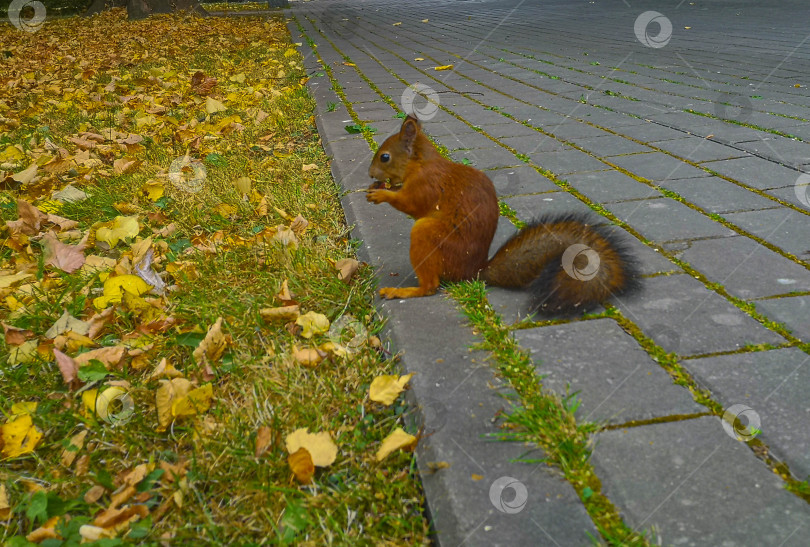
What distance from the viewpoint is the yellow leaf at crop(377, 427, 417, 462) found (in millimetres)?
1587

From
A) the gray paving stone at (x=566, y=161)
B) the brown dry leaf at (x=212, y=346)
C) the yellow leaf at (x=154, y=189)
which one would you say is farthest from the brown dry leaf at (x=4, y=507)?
the gray paving stone at (x=566, y=161)

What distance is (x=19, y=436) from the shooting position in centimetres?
180

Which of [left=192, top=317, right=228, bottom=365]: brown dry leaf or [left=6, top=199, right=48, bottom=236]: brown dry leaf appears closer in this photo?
[left=192, top=317, right=228, bottom=365]: brown dry leaf

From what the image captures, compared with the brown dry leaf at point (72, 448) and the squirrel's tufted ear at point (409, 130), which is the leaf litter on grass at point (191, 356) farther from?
the squirrel's tufted ear at point (409, 130)

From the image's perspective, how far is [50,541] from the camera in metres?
1.45

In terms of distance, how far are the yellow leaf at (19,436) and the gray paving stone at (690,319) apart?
2.02 metres

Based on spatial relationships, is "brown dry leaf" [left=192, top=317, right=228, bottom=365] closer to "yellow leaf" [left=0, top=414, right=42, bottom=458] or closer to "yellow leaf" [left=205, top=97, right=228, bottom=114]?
"yellow leaf" [left=0, top=414, right=42, bottom=458]

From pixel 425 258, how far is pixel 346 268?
40cm

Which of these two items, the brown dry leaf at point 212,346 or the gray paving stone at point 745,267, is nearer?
the brown dry leaf at point 212,346

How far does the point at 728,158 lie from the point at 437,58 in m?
4.94

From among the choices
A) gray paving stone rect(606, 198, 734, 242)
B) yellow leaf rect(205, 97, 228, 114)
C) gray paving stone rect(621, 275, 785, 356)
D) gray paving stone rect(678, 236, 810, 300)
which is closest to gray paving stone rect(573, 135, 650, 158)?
gray paving stone rect(606, 198, 734, 242)

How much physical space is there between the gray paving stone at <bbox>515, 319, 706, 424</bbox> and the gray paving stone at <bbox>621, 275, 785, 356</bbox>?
13cm

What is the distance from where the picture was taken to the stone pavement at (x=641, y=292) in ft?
4.57

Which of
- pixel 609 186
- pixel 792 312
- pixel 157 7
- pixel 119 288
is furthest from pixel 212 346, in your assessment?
pixel 157 7
